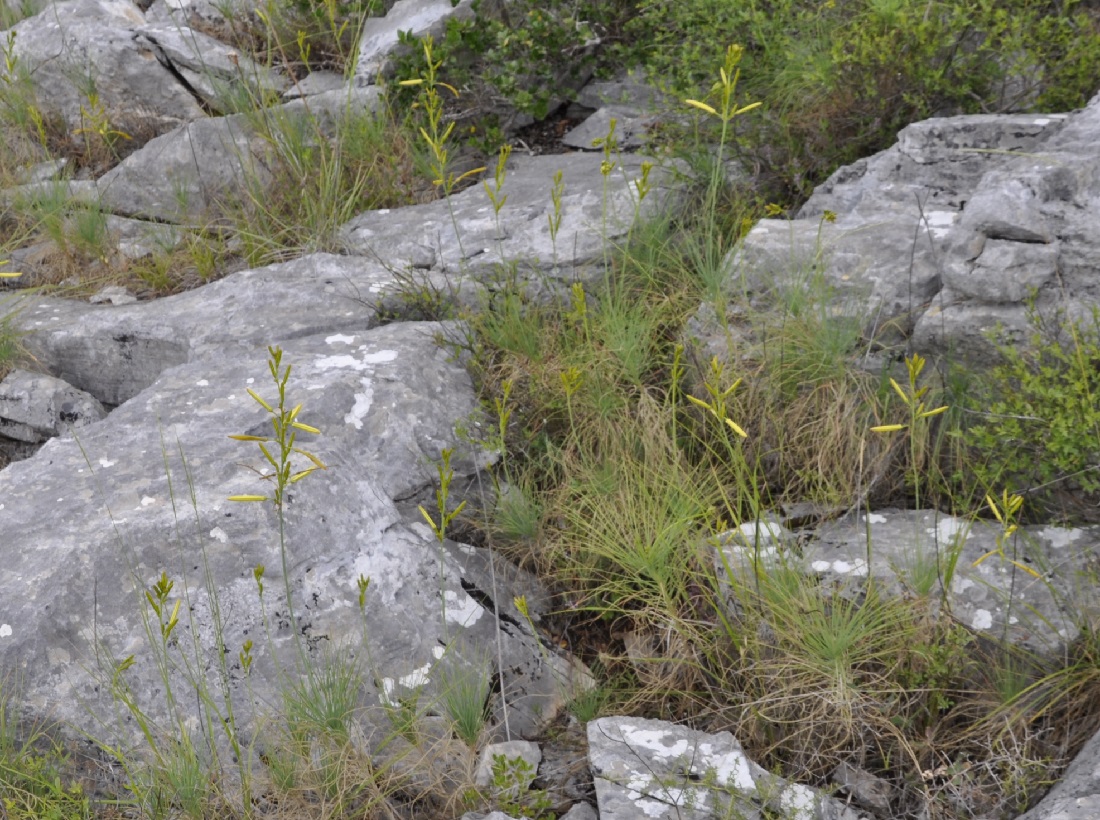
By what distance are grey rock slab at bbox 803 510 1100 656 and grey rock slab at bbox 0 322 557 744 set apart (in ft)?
2.98

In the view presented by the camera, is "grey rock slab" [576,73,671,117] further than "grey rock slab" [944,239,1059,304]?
Yes

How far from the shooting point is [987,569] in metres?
2.79

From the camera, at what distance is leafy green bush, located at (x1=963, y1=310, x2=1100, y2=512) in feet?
9.00

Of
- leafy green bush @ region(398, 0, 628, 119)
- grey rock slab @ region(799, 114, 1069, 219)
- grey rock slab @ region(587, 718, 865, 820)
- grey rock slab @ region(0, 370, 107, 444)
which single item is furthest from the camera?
leafy green bush @ region(398, 0, 628, 119)

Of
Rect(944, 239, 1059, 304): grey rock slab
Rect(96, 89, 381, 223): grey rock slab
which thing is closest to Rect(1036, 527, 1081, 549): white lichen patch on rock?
Rect(944, 239, 1059, 304): grey rock slab

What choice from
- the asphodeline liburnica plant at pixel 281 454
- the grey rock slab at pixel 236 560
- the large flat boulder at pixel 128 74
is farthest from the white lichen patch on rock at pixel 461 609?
the large flat boulder at pixel 128 74

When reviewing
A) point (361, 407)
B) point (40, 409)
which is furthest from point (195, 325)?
point (361, 407)

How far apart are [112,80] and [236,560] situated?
4038 mm

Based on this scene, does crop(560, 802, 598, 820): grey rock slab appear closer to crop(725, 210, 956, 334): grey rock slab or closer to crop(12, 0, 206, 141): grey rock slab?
crop(725, 210, 956, 334): grey rock slab

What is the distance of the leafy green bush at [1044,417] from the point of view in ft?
9.00

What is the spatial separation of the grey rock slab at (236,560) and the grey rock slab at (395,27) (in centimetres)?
248

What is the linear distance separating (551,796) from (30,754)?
1293mm

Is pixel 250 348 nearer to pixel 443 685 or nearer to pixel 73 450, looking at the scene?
pixel 73 450

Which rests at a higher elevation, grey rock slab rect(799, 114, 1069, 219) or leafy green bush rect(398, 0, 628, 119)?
leafy green bush rect(398, 0, 628, 119)
